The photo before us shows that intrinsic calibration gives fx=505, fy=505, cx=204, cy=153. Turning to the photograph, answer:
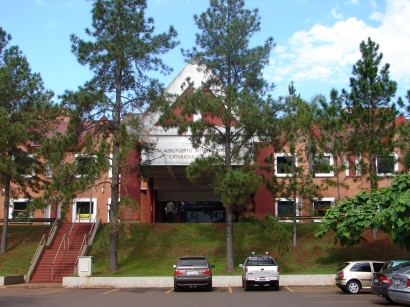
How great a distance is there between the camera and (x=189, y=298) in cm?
1852

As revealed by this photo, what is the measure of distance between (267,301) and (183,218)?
23437mm

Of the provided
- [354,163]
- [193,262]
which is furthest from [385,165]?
[193,262]

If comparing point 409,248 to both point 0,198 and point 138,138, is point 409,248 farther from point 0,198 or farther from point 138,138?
point 0,198

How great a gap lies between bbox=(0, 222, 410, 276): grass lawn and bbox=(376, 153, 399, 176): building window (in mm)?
4175

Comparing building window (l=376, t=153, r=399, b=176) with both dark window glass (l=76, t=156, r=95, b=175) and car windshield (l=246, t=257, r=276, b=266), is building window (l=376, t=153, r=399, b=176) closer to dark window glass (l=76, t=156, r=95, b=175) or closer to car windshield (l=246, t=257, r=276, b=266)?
car windshield (l=246, t=257, r=276, b=266)

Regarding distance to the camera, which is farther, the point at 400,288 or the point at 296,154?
the point at 296,154

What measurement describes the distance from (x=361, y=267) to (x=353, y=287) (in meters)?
0.90

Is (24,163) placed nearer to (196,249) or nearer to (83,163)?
(83,163)

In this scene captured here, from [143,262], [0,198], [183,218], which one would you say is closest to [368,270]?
[143,262]

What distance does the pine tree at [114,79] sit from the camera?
25.9 metres

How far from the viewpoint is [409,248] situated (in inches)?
848

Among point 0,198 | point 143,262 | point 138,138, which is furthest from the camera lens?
point 0,198

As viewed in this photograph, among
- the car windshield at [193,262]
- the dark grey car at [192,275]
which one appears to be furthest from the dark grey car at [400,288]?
the car windshield at [193,262]

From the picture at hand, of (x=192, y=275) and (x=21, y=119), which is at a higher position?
(x=21, y=119)
